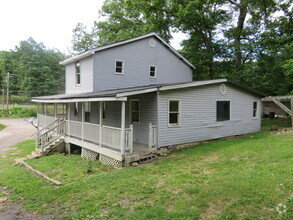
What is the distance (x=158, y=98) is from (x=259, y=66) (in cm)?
1417

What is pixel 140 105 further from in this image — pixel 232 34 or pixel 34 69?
pixel 34 69

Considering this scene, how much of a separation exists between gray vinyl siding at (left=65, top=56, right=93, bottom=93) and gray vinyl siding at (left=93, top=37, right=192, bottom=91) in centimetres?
45

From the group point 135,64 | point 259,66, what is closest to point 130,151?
point 135,64

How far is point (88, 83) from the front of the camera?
13.9 meters

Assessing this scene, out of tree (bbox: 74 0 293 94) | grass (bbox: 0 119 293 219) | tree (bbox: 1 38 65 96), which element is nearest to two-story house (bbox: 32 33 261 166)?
grass (bbox: 0 119 293 219)

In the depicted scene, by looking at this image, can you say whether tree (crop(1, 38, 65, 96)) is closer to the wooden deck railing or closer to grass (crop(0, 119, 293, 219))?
the wooden deck railing

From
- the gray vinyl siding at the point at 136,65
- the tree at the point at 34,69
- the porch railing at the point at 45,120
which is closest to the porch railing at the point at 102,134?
the porch railing at the point at 45,120

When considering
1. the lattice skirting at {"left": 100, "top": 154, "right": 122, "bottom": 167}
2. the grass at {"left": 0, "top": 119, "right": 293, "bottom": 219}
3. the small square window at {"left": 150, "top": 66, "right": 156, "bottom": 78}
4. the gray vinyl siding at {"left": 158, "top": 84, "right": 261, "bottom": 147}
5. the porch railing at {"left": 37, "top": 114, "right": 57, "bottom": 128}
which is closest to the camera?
the grass at {"left": 0, "top": 119, "right": 293, "bottom": 219}

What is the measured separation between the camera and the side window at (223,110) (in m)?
12.5

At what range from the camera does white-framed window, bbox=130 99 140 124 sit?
11283 millimetres

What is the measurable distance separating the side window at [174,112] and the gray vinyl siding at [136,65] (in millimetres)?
5087

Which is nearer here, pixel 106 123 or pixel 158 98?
pixel 158 98

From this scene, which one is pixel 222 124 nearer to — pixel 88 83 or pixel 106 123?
pixel 106 123

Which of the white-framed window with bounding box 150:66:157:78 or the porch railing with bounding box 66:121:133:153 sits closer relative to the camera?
the porch railing with bounding box 66:121:133:153
